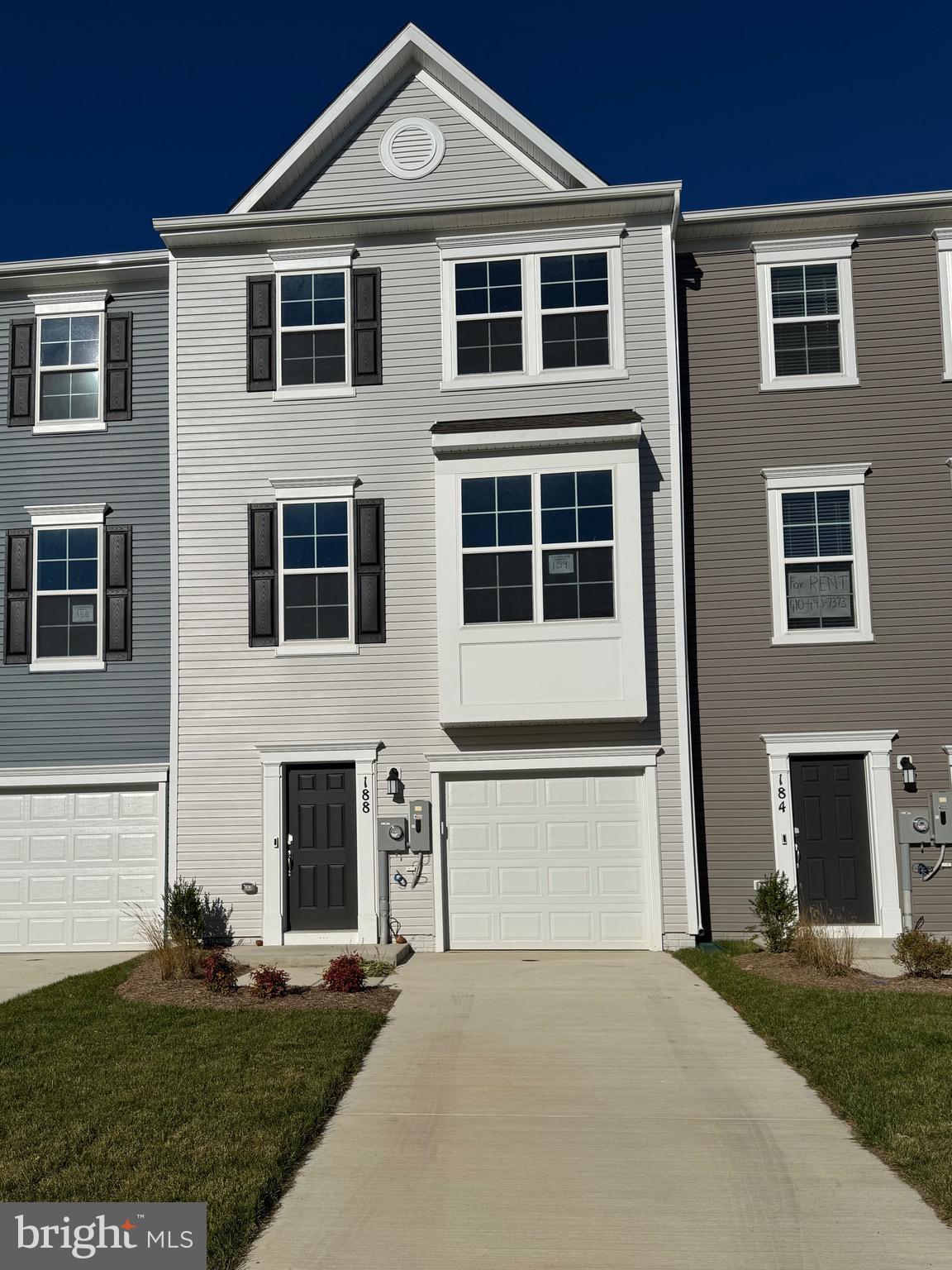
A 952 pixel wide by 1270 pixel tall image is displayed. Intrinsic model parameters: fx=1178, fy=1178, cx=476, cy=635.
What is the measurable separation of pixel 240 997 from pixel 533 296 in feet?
29.2

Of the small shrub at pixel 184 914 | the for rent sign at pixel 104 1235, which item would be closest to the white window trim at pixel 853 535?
the small shrub at pixel 184 914

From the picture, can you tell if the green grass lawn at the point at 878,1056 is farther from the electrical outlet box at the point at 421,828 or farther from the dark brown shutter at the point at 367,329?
the dark brown shutter at the point at 367,329

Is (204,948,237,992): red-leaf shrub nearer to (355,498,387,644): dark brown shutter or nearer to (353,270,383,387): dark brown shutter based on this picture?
(355,498,387,644): dark brown shutter

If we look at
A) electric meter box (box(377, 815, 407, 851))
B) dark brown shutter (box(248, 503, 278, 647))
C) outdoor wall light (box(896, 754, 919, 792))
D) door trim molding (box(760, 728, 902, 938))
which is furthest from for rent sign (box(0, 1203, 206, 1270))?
outdoor wall light (box(896, 754, 919, 792))

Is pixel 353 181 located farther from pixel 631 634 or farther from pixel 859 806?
pixel 859 806

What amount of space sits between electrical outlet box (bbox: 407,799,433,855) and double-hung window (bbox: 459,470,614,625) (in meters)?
2.26

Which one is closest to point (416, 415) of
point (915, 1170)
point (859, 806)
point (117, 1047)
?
point (859, 806)

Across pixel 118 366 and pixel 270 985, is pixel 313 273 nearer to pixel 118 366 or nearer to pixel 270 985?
pixel 118 366

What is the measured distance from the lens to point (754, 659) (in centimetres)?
1423

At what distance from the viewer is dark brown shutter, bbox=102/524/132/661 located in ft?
48.9

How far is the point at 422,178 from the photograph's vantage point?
14.9 m

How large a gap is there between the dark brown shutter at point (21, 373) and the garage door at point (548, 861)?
7.44 meters

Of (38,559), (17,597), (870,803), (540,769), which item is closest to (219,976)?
(540,769)

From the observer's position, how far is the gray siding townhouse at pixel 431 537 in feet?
45.4
